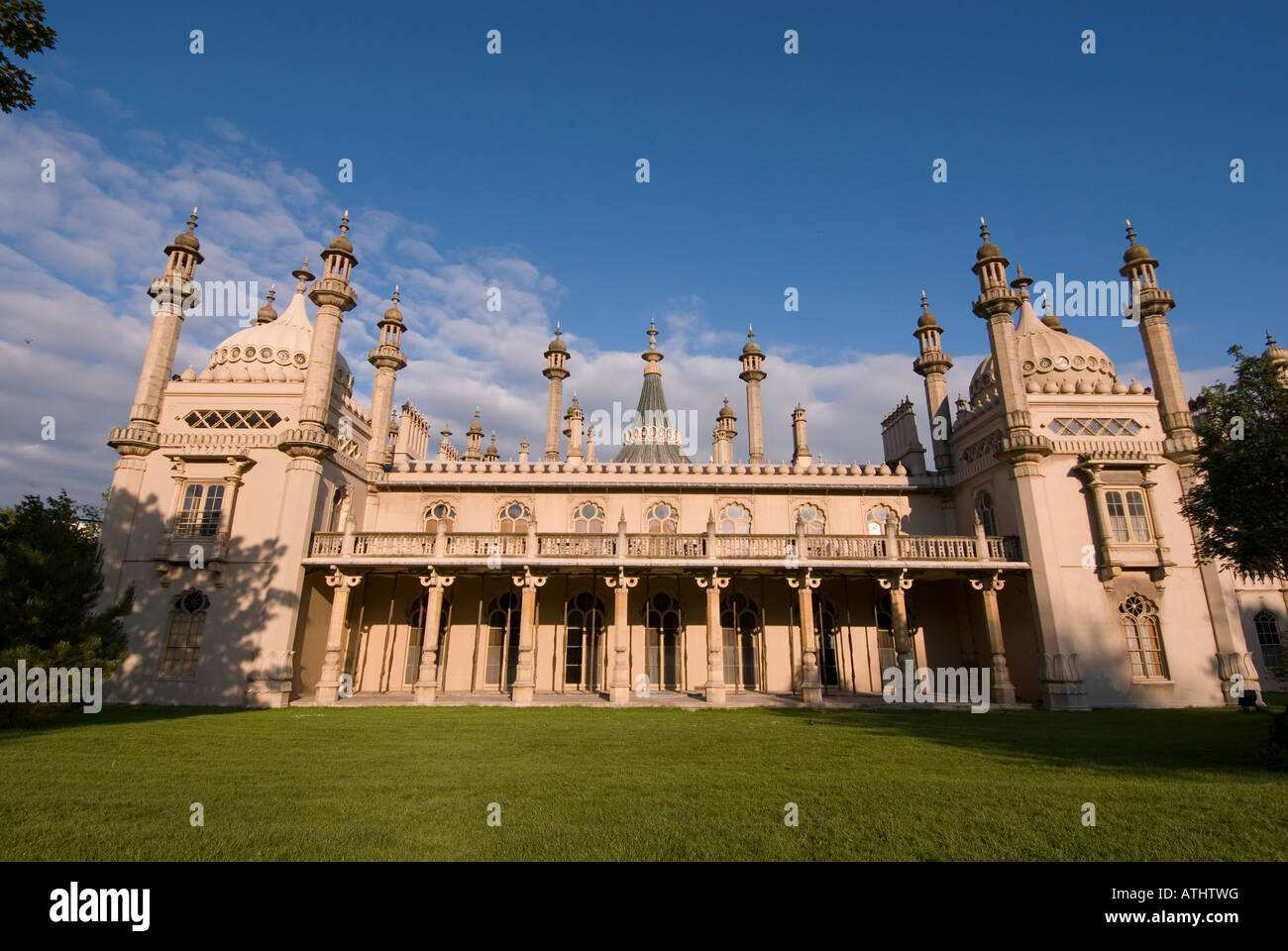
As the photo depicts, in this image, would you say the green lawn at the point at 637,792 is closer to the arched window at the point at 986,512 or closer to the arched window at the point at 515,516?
the arched window at the point at 986,512

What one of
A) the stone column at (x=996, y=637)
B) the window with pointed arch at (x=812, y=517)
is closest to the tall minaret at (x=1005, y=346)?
the stone column at (x=996, y=637)

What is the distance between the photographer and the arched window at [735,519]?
26.0 metres

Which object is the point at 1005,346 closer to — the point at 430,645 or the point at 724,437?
the point at 724,437

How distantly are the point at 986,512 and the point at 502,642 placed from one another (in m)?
18.7

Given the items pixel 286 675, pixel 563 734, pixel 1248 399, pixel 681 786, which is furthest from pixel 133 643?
pixel 1248 399

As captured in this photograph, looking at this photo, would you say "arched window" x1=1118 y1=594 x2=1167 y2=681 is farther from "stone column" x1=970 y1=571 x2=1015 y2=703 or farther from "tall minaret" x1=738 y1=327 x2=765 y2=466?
"tall minaret" x1=738 y1=327 x2=765 y2=466

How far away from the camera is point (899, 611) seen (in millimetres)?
21484

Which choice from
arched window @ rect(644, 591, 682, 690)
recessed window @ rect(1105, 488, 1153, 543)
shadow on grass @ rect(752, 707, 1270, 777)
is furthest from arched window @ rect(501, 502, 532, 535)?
recessed window @ rect(1105, 488, 1153, 543)

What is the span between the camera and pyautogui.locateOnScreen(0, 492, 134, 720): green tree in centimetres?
1428

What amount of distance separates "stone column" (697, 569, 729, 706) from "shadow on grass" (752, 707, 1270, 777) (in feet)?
6.35

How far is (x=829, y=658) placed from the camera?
24.7m

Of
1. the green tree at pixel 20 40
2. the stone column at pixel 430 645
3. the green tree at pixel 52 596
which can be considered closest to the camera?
the green tree at pixel 20 40

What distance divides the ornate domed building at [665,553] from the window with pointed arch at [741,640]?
3.4 inches
